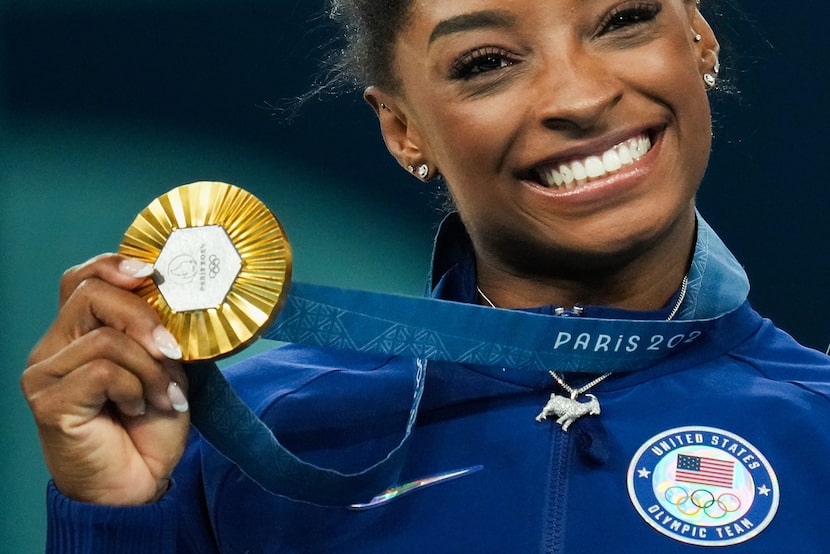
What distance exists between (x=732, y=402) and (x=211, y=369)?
2.04 feet

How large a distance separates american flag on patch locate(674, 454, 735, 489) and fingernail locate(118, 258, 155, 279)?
0.65 metres

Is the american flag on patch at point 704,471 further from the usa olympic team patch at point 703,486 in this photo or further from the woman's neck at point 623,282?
the woman's neck at point 623,282

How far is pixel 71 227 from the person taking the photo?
2490 mm

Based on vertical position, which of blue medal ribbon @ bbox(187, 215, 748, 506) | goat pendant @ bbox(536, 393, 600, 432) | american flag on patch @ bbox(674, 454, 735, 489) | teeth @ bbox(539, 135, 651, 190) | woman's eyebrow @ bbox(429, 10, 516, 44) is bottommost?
american flag on patch @ bbox(674, 454, 735, 489)

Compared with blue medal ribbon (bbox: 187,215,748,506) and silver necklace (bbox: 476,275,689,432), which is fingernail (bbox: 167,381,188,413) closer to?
blue medal ribbon (bbox: 187,215,748,506)

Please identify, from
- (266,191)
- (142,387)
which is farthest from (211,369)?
(266,191)

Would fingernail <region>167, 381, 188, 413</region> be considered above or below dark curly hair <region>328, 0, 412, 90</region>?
below

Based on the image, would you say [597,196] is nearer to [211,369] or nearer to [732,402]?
[732,402]

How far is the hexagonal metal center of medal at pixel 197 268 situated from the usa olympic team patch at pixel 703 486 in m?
0.54

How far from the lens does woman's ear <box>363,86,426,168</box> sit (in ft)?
6.07

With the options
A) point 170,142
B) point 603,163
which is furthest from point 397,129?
point 170,142

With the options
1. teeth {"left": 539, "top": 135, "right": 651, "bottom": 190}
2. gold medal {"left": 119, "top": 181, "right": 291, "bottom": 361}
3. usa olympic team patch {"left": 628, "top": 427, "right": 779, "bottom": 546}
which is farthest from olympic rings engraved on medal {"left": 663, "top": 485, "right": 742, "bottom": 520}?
gold medal {"left": 119, "top": 181, "right": 291, "bottom": 361}

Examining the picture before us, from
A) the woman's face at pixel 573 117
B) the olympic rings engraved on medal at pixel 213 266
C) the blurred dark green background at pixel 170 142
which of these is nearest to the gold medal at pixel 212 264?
the olympic rings engraved on medal at pixel 213 266

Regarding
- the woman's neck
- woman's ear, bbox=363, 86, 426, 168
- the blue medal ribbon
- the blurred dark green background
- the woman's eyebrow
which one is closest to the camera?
the blue medal ribbon
